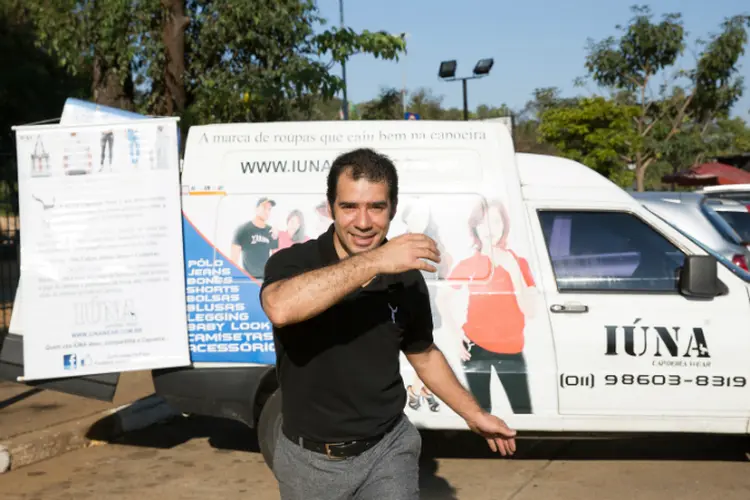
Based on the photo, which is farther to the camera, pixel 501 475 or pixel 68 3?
pixel 68 3

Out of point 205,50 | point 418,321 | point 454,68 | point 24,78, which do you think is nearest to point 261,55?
point 205,50

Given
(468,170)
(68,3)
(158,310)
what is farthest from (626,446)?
(68,3)

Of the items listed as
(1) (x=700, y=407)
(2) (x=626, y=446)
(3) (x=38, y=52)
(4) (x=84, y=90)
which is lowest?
(2) (x=626, y=446)

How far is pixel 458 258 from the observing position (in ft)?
19.1

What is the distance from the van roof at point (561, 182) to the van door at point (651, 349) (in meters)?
0.37

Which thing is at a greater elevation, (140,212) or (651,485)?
(140,212)

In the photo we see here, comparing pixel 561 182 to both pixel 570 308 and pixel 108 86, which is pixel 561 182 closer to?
pixel 570 308

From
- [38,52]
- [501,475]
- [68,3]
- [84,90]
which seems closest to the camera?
[501,475]

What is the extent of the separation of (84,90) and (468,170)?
26.4ft

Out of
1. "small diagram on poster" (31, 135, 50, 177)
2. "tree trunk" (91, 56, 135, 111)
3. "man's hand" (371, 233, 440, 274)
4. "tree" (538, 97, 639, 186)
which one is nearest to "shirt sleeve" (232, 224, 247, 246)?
Result: "small diagram on poster" (31, 135, 50, 177)

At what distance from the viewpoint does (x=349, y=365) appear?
111 inches

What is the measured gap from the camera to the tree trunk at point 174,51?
31.7 feet

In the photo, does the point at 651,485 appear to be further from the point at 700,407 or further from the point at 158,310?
the point at 158,310

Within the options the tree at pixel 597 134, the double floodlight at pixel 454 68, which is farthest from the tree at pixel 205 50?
the tree at pixel 597 134
